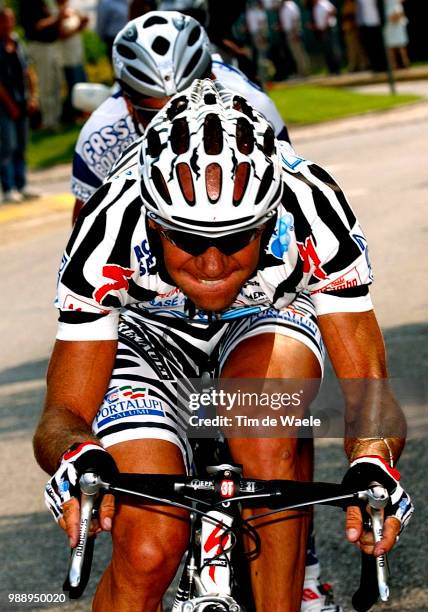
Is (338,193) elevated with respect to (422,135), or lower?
elevated

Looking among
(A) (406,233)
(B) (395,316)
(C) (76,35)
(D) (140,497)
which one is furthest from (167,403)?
(C) (76,35)

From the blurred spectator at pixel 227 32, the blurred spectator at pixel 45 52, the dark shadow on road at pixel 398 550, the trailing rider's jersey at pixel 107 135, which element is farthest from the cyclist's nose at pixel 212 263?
the blurred spectator at pixel 45 52

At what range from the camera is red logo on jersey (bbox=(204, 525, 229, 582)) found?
144 inches

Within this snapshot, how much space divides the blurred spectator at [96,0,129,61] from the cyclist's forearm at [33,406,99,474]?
15021mm

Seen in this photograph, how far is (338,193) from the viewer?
4.20m

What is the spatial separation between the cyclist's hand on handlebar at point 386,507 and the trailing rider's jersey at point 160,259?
79 cm

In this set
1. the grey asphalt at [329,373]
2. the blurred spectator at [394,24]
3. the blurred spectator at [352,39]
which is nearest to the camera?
the grey asphalt at [329,373]

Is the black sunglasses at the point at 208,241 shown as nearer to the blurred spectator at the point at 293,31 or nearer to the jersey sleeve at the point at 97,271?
the jersey sleeve at the point at 97,271

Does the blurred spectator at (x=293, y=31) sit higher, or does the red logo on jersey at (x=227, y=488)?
the red logo on jersey at (x=227, y=488)

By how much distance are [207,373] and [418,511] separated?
7.38ft

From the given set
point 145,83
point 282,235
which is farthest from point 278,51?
point 282,235

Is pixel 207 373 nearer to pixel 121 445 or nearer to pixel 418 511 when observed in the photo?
pixel 121 445

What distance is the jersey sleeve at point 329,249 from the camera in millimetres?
4102

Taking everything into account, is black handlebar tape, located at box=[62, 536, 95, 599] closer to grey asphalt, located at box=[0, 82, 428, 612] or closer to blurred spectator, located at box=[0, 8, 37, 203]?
grey asphalt, located at box=[0, 82, 428, 612]
